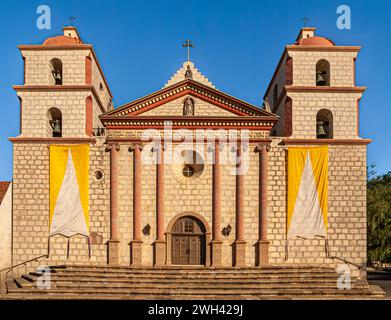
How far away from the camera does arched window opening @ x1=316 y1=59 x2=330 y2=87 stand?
955 inches

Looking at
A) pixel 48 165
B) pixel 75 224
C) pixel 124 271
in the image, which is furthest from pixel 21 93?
pixel 124 271

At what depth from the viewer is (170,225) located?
2305cm

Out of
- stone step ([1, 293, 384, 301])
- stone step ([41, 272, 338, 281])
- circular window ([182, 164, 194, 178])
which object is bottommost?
stone step ([1, 293, 384, 301])

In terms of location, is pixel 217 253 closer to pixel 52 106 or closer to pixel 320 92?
pixel 320 92

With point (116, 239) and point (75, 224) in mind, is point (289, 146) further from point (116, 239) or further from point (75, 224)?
point (75, 224)

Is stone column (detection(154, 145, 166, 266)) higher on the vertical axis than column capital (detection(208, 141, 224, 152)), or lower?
lower

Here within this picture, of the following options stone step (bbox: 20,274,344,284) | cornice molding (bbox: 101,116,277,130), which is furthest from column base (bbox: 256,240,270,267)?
cornice molding (bbox: 101,116,277,130)

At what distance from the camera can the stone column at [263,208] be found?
22.6 m

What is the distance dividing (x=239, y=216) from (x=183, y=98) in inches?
288

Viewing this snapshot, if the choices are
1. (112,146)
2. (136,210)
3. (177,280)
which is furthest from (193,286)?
(112,146)

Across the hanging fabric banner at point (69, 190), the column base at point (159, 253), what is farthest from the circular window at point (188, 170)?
the hanging fabric banner at point (69, 190)

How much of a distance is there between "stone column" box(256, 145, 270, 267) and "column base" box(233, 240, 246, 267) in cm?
80

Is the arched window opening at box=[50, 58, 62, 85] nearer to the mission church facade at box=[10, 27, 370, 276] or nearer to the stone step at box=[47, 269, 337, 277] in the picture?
the mission church facade at box=[10, 27, 370, 276]
